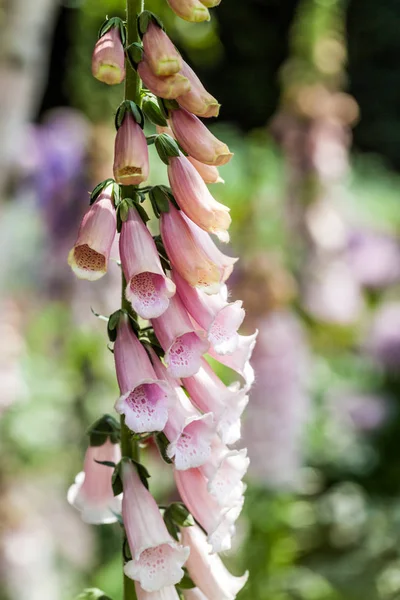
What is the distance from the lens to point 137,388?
79 cm

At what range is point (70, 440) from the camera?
7.79 feet

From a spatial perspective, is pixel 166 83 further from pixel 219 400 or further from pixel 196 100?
pixel 219 400

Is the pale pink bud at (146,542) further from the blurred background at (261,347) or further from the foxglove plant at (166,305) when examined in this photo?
the blurred background at (261,347)


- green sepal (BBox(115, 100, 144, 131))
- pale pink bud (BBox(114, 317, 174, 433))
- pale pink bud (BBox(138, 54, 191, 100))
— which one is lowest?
pale pink bud (BBox(114, 317, 174, 433))

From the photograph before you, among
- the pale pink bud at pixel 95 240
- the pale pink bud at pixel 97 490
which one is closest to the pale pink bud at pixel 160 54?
the pale pink bud at pixel 95 240

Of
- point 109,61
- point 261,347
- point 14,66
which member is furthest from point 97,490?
point 261,347

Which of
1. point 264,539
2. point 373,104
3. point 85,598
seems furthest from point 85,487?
point 373,104

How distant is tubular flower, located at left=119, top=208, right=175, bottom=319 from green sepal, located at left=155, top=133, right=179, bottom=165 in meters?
0.07

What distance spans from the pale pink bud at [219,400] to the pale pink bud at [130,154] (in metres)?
0.20

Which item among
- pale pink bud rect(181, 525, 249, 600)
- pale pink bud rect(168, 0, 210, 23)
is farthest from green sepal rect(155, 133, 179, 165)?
pale pink bud rect(181, 525, 249, 600)

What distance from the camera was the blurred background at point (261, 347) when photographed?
6.83 ft

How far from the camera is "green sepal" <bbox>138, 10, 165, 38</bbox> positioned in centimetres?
73

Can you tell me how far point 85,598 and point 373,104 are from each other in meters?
11.4

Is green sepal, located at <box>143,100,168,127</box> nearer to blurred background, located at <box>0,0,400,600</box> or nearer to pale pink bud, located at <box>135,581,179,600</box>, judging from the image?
pale pink bud, located at <box>135,581,179,600</box>
